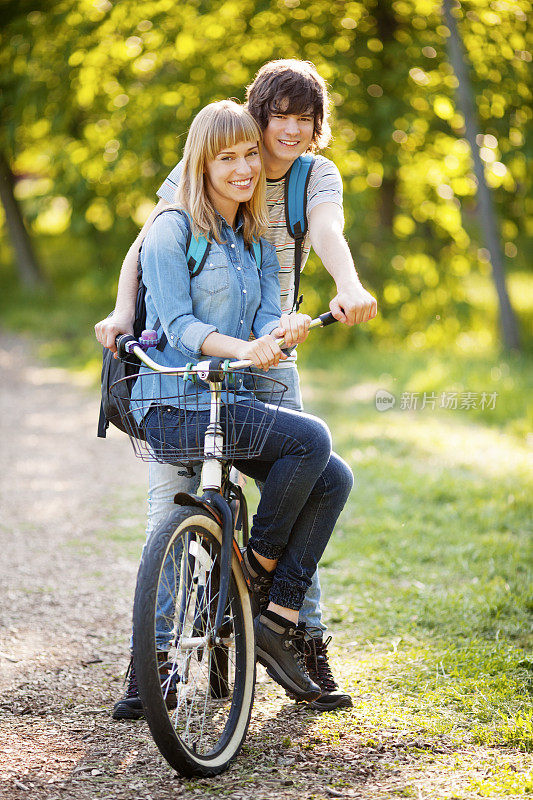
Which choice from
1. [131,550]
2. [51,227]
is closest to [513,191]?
[131,550]

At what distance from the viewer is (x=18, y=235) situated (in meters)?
16.5

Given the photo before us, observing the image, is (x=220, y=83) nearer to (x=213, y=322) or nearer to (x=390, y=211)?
(x=390, y=211)

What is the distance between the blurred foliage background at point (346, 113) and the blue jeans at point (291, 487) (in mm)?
7613

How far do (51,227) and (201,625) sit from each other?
21147 mm

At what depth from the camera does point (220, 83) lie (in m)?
10.6

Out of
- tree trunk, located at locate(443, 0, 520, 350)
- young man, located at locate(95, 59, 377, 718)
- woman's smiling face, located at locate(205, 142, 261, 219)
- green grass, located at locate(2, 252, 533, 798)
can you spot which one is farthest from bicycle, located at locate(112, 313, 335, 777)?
tree trunk, located at locate(443, 0, 520, 350)

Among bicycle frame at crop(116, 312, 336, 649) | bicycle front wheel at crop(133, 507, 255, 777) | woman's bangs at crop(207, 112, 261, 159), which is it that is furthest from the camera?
woman's bangs at crop(207, 112, 261, 159)

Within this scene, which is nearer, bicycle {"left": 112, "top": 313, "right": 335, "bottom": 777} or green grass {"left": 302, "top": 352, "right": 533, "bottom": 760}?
bicycle {"left": 112, "top": 313, "right": 335, "bottom": 777}

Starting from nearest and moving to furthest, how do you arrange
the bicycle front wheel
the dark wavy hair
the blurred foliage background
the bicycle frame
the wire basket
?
the bicycle front wheel → the bicycle frame → the wire basket → the dark wavy hair → the blurred foliage background

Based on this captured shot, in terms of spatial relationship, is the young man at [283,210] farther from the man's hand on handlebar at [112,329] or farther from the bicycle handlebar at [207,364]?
the bicycle handlebar at [207,364]

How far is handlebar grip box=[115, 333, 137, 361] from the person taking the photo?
2752mm

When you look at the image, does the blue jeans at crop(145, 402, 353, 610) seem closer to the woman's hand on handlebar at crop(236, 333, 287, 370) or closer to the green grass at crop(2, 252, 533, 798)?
the woman's hand on handlebar at crop(236, 333, 287, 370)

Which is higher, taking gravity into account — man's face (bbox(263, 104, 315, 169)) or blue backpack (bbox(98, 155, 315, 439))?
man's face (bbox(263, 104, 315, 169))

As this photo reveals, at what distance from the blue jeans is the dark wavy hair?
1.00m
